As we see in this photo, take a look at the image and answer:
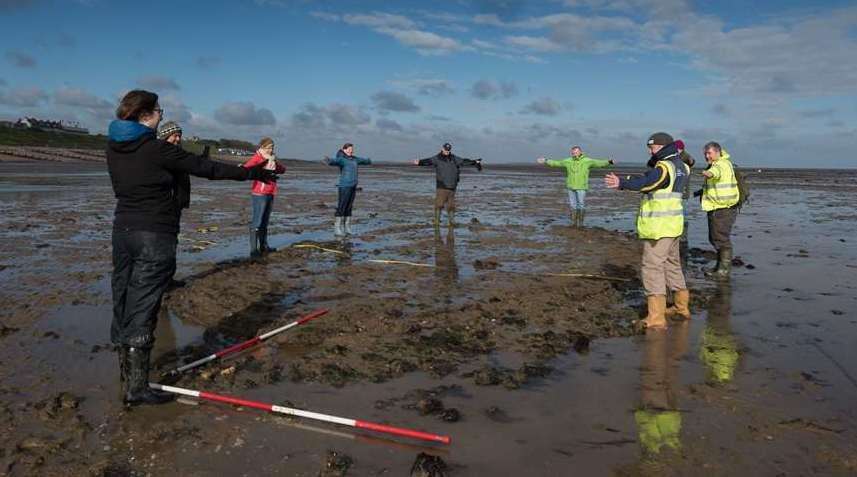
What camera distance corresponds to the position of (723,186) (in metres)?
10.3

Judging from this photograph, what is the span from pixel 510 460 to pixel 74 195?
25067 mm

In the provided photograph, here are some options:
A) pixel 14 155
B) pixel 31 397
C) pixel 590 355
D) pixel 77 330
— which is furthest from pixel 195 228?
pixel 14 155

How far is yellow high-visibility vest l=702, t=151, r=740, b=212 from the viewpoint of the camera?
1025 centimetres

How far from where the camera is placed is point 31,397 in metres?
5.05

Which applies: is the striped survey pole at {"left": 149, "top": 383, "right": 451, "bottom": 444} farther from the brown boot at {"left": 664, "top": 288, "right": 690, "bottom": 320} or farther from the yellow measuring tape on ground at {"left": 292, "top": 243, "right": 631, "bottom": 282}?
the yellow measuring tape on ground at {"left": 292, "top": 243, "right": 631, "bottom": 282}

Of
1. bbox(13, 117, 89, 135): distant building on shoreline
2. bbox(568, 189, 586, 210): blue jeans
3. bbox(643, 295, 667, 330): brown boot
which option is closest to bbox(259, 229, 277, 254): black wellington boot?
bbox(643, 295, 667, 330): brown boot

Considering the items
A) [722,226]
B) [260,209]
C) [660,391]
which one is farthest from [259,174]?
[722,226]

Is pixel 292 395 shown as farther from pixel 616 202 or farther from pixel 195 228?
pixel 616 202

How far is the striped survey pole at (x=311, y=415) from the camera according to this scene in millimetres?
4316

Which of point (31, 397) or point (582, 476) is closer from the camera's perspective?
point (582, 476)

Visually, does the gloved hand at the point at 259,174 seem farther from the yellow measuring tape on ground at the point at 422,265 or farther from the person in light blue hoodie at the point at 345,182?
the person in light blue hoodie at the point at 345,182

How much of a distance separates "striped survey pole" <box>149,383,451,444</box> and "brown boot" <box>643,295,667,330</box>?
391cm

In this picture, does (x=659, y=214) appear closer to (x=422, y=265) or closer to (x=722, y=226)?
(x=722, y=226)

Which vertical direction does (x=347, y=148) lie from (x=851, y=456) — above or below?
above
